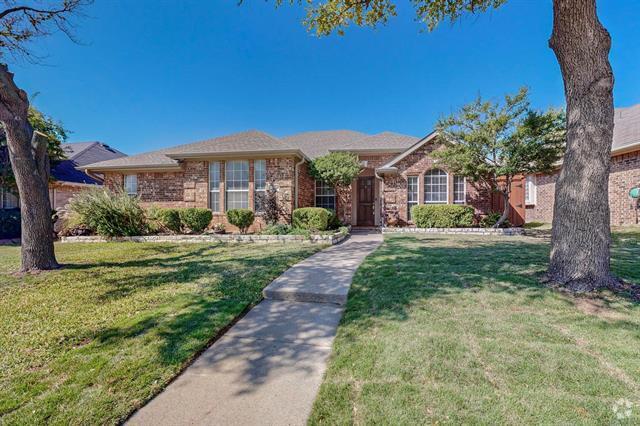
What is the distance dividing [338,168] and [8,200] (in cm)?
1731

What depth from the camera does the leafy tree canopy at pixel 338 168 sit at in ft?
38.9

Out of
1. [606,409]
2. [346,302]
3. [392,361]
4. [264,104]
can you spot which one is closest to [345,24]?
[346,302]

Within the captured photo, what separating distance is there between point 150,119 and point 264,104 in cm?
671

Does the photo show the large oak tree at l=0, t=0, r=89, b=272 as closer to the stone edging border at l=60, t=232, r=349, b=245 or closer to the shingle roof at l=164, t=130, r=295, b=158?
the stone edging border at l=60, t=232, r=349, b=245

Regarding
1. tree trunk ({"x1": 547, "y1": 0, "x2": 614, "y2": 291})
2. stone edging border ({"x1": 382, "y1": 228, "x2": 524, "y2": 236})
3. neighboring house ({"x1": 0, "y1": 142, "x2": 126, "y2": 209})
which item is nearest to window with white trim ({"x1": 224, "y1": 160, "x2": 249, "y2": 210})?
stone edging border ({"x1": 382, "y1": 228, "x2": 524, "y2": 236})

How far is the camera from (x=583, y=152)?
405 cm

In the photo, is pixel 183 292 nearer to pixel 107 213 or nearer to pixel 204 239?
pixel 204 239

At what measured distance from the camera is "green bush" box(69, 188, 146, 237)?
10.4m

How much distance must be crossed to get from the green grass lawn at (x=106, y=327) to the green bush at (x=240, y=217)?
177 inches

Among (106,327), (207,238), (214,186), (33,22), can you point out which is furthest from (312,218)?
(33,22)

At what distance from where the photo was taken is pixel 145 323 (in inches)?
133

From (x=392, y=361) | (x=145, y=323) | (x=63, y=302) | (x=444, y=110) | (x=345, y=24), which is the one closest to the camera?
(x=392, y=361)

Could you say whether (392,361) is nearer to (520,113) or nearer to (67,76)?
(520,113)

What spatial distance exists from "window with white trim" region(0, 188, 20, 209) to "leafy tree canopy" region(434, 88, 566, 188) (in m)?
21.1
